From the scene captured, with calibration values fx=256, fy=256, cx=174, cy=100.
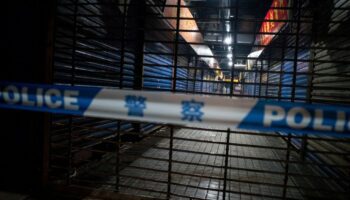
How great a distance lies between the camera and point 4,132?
436 cm

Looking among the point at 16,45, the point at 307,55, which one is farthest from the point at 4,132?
the point at 307,55

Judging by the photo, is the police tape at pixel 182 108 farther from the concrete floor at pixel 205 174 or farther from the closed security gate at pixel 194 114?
the concrete floor at pixel 205 174

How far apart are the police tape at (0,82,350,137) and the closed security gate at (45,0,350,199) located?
0.04ft

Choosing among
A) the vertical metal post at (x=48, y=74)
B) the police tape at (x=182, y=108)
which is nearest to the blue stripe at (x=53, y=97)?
the police tape at (x=182, y=108)

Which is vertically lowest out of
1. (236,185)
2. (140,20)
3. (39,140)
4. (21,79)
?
(236,185)

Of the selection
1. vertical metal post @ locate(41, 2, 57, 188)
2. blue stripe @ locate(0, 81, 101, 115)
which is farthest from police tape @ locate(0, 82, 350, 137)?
vertical metal post @ locate(41, 2, 57, 188)

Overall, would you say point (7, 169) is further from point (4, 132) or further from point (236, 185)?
point (236, 185)

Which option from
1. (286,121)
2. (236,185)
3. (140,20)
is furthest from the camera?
(140,20)

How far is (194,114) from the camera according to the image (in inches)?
124

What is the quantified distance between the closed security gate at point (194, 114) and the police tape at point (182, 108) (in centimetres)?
1

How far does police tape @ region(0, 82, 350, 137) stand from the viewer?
2920 mm

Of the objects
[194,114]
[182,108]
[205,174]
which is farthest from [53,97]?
[205,174]

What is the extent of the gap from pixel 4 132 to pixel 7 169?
0.63 meters

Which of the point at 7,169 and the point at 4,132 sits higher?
the point at 4,132
